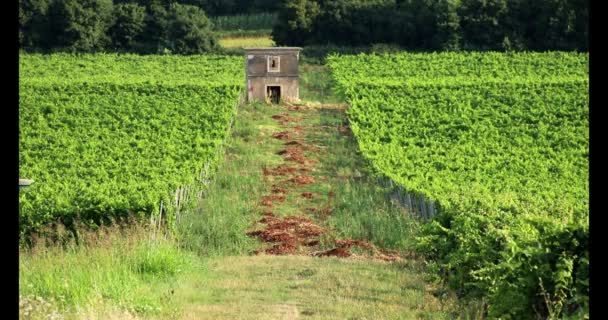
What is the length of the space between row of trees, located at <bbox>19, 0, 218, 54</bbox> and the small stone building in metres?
23.1

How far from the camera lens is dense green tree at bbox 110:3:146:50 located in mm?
81188

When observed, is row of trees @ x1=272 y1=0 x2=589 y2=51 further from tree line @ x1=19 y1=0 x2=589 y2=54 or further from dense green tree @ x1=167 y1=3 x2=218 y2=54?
dense green tree @ x1=167 y1=3 x2=218 y2=54

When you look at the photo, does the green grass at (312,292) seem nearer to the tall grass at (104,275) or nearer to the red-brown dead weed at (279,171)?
the tall grass at (104,275)

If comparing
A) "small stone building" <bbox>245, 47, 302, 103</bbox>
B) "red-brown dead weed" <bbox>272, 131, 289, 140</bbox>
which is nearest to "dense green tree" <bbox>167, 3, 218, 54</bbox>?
"small stone building" <bbox>245, 47, 302, 103</bbox>

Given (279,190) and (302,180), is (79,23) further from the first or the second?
(279,190)

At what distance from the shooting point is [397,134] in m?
42.2

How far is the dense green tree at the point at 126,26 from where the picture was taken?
3196 inches

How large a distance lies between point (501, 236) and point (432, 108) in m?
35.4

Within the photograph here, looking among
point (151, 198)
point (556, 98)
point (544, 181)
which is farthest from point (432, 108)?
point (151, 198)

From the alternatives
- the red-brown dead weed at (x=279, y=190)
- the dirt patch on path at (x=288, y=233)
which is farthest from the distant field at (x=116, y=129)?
the dirt patch on path at (x=288, y=233)

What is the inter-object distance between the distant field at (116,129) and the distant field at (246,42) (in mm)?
12061

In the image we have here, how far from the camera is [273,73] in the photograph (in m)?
56.8

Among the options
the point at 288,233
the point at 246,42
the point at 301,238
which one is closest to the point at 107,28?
the point at 246,42

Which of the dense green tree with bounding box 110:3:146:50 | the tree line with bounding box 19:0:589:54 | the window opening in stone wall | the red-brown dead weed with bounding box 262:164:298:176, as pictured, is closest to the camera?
the red-brown dead weed with bounding box 262:164:298:176
